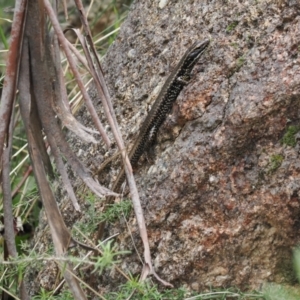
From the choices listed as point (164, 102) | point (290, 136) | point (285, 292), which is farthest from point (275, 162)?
point (285, 292)

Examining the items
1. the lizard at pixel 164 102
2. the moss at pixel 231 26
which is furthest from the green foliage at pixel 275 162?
A: the moss at pixel 231 26

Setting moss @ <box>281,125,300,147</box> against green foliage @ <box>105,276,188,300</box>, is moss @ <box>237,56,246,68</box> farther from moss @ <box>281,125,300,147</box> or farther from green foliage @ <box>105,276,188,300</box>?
green foliage @ <box>105,276,188,300</box>

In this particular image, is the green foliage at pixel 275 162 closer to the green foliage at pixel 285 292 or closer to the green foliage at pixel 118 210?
the green foliage at pixel 285 292

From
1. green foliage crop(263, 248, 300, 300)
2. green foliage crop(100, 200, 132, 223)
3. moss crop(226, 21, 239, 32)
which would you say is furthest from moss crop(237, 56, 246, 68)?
green foliage crop(263, 248, 300, 300)

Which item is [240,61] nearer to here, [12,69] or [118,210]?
[118,210]

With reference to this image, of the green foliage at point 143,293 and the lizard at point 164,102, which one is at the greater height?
the lizard at point 164,102
